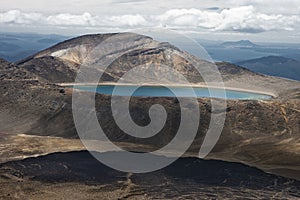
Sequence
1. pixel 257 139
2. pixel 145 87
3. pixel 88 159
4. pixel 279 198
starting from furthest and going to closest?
pixel 145 87 < pixel 257 139 < pixel 88 159 < pixel 279 198

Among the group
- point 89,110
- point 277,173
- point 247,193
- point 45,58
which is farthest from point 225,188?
point 45,58

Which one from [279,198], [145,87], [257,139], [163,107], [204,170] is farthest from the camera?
[145,87]

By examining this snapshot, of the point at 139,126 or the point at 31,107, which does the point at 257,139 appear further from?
the point at 31,107

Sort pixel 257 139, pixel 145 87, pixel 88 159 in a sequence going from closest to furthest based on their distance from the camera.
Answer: pixel 88 159 < pixel 257 139 < pixel 145 87

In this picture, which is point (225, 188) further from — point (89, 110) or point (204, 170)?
point (89, 110)

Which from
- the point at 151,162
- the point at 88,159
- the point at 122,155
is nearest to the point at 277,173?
the point at 151,162

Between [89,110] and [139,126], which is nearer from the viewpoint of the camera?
[139,126]
